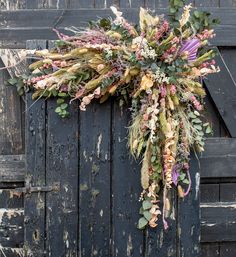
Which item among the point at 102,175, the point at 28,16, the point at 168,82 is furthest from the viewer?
the point at 28,16

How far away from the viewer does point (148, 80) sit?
253cm

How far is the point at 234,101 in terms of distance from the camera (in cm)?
304

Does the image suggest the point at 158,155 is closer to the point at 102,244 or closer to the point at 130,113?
the point at 130,113

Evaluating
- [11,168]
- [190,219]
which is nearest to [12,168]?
[11,168]

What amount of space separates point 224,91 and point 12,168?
52.4 inches

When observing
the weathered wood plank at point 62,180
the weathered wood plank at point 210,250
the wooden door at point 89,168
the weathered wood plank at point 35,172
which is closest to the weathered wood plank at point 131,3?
the wooden door at point 89,168

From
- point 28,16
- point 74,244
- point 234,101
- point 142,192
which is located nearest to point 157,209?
point 142,192

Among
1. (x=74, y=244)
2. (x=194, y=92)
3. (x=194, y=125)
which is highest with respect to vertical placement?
(x=194, y=92)

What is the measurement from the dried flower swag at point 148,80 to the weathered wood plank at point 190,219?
5 centimetres

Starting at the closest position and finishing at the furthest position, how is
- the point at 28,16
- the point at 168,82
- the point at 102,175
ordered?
the point at 168,82 < the point at 102,175 < the point at 28,16

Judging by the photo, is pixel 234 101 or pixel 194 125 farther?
pixel 234 101

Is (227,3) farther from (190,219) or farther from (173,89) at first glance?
(190,219)

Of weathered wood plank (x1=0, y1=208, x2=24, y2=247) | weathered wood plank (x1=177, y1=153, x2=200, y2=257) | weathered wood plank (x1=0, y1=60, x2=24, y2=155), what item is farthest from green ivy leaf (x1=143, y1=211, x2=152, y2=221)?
weathered wood plank (x1=0, y1=60, x2=24, y2=155)

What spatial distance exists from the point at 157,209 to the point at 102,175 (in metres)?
0.34
